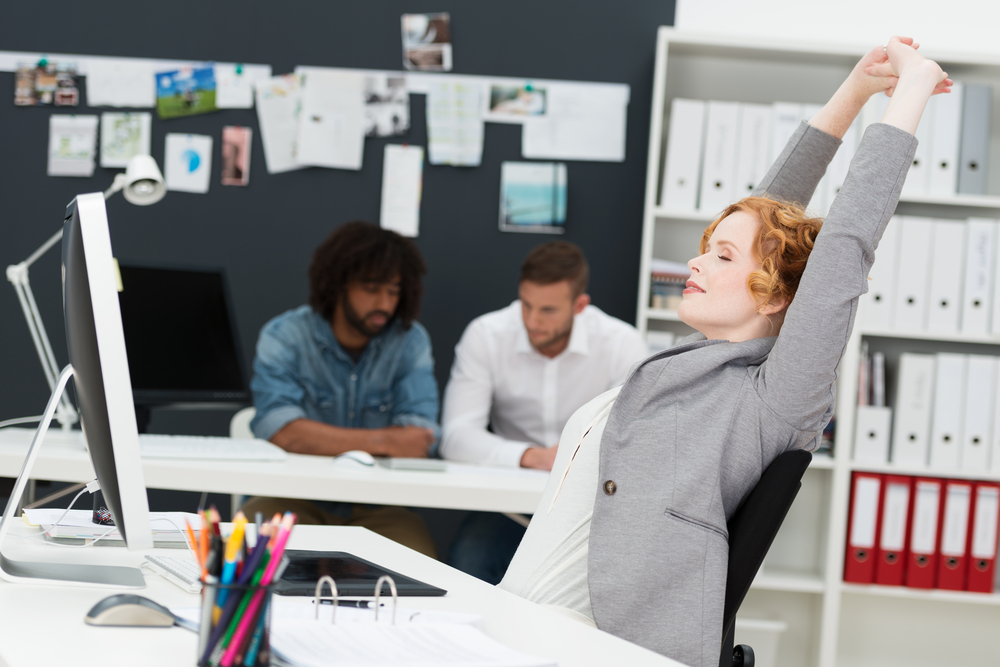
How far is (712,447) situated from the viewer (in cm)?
109

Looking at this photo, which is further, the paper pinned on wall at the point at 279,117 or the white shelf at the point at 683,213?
the paper pinned on wall at the point at 279,117

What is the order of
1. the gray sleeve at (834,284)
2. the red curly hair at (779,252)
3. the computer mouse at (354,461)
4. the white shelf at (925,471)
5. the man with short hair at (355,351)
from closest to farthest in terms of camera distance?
the gray sleeve at (834,284) < the red curly hair at (779,252) < the computer mouse at (354,461) < the man with short hair at (355,351) < the white shelf at (925,471)

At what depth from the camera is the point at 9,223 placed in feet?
10.1

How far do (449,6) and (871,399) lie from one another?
6.29ft

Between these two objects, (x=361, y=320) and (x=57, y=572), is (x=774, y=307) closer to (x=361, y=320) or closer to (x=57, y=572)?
(x=57, y=572)

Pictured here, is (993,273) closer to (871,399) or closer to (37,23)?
(871,399)

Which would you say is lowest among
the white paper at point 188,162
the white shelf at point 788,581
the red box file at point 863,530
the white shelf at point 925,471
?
the white shelf at point 788,581

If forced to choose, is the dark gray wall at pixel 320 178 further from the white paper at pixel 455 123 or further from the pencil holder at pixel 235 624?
the pencil holder at pixel 235 624

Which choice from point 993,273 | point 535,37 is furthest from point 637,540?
point 535,37

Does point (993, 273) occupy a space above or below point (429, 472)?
above

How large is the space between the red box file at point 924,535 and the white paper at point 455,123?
A: 179cm

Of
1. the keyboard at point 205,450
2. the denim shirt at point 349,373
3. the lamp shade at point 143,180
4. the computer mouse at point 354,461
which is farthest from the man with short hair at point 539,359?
the lamp shade at point 143,180

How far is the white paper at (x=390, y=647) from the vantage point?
2.30ft

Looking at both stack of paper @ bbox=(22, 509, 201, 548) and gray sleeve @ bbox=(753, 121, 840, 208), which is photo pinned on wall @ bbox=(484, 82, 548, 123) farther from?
stack of paper @ bbox=(22, 509, 201, 548)
